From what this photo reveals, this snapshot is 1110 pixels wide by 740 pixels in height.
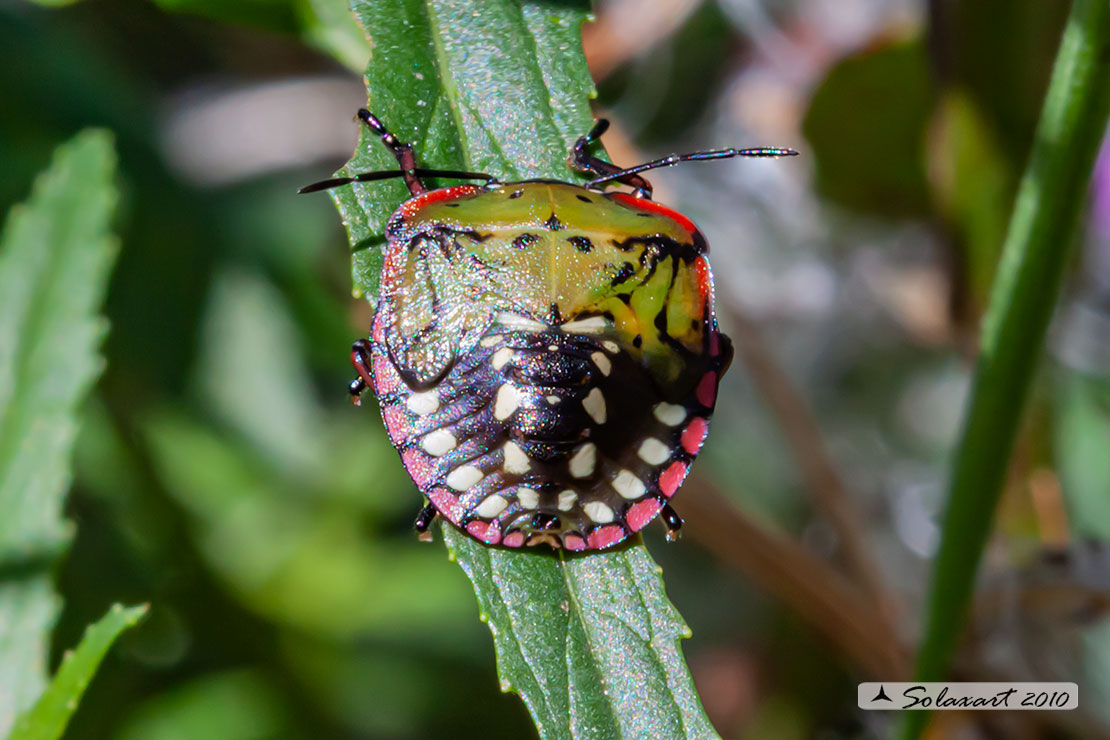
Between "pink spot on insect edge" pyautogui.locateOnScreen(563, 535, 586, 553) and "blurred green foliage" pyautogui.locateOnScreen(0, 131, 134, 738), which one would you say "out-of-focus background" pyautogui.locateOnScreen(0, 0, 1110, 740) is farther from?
"pink spot on insect edge" pyautogui.locateOnScreen(563, 535, 586, 553)

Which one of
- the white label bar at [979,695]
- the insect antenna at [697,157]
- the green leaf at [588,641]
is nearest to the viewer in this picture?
the green leaf at [588,641]

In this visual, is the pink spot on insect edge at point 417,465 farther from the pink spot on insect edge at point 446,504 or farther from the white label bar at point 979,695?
the white label bar at point 979,695

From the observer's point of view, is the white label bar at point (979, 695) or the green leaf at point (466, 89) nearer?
the green leaf at point (466, 89)

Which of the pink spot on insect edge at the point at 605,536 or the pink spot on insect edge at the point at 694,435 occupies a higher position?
the pink spot on insect edge at the point at 694,435

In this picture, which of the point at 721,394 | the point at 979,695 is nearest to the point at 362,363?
the point at 979,695

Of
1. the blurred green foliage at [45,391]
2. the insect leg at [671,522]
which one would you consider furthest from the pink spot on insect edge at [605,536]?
the blurred green foliage at [45,391]

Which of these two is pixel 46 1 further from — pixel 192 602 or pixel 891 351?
pixel 891 351

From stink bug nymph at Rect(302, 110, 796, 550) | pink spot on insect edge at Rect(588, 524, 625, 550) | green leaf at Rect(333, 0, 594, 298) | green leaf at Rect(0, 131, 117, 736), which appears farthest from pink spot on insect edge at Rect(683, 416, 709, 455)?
green leaf at Rect(0, 131, 117, 736)
